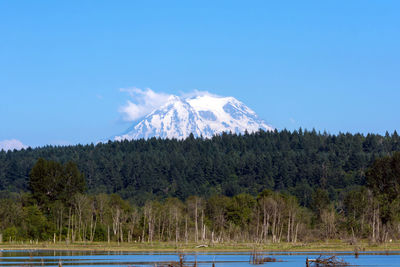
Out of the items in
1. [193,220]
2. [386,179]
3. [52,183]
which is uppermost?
[386,179]

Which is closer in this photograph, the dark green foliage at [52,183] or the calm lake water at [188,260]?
the calm lake water at [188,260]

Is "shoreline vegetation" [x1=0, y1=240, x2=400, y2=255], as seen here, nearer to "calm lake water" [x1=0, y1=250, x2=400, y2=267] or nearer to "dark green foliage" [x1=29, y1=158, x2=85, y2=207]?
"calm lake water" [x1=0, y1=250, x2=400, y2=267]

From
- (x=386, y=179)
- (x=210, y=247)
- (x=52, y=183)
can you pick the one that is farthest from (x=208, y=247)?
(x=386, y=179)

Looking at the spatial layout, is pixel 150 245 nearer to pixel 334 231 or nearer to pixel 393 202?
pixel 334 231

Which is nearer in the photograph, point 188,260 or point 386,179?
point 188,260

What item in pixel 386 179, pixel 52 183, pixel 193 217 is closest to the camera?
pixel 193 217

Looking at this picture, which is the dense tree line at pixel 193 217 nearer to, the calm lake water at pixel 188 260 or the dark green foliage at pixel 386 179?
the dark green foliage at pixel 386 179

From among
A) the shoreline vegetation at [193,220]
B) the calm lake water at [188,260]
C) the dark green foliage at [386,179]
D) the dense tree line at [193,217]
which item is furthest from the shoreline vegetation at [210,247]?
the dark green foliage at [386,179]

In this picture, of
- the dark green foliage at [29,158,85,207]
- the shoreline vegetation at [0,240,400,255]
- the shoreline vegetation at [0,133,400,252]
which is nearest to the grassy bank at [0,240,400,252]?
the shoreline vegetation at [0,240,400,255]

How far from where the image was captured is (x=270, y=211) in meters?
158

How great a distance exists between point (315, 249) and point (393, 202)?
41.5 metres

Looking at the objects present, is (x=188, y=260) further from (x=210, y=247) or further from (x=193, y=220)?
(x=193, y=220)

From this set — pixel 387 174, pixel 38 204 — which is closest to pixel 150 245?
pixel 38 204

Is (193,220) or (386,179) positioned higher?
(386,179)
